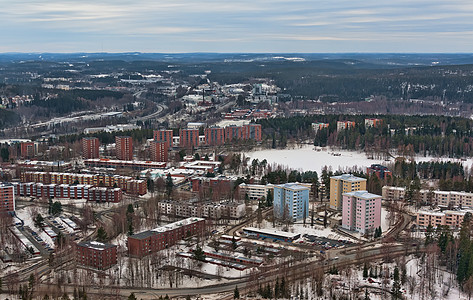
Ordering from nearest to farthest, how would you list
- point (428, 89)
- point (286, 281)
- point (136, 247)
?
point (286, 281)
point (136, 247)
point (428, 89)

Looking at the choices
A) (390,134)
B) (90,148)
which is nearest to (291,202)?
(90,148)

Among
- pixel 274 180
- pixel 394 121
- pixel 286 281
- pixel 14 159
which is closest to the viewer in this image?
pixel 286 281

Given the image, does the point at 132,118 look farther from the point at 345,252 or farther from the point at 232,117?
the point at 345,252

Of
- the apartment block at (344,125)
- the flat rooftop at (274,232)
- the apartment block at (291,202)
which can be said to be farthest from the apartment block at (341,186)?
the apartment block at (344,125)

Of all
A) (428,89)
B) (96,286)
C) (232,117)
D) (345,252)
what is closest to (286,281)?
(345,252)

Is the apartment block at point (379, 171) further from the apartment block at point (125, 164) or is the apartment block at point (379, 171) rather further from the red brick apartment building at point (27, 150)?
the red brick apartment building at point (27, 150)

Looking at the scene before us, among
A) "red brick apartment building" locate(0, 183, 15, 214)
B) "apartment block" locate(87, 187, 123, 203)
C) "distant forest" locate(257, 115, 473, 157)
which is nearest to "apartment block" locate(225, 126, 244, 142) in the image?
"distant forest" locate(257, 115, 473, 157)

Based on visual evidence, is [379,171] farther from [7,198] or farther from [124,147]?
[7,198]

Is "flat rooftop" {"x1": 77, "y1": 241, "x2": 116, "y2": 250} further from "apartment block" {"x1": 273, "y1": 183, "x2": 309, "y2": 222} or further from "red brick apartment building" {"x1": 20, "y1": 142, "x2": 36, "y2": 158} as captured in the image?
"red brick apartment building" {"x1": 20, "y1": 142, "x2": 36, "y2": 158}
